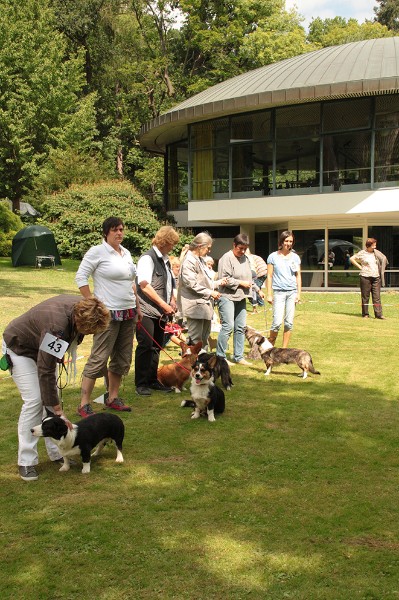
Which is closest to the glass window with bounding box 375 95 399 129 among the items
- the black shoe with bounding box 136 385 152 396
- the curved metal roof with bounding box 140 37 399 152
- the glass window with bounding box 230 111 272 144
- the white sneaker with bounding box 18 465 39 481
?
the curved metal roof with bounding box 140 37 399 152

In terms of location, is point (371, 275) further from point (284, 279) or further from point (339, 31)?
point (339, 31)

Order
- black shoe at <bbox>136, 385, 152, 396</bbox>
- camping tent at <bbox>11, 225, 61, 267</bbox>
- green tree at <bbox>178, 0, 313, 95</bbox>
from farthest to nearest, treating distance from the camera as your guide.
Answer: green tree at <bbox>178, 0, 313, 95</bbox>, camping tent at <bbox>11, 225, 61, 267</bbox>, black shoe at <bbox>136, 385, 152, 396</bbox>

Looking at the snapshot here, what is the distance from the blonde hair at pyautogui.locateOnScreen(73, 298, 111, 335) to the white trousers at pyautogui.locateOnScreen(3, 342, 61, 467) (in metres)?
0.56

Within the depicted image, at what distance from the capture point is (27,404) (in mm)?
4633

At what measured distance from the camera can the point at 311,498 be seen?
4.38 meters

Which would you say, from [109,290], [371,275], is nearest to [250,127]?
[371,275]

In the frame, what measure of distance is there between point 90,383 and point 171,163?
27.4 meters

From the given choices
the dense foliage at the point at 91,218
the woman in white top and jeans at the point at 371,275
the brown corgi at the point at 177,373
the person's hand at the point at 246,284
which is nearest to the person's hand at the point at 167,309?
the brown corgi at the point at 177,373

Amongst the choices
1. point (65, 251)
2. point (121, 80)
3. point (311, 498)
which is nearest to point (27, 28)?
point (121, 80)

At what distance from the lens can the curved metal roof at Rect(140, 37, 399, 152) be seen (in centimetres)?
2155

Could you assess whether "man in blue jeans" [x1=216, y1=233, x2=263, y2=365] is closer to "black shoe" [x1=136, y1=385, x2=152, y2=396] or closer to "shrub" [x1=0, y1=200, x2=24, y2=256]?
"black shoe" [x1=136, y1=385, x2=152, y2=396]

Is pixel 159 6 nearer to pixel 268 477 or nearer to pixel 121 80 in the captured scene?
pixel 121 80

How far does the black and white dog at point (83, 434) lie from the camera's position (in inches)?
178

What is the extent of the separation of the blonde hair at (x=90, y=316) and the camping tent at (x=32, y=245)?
21.2m
